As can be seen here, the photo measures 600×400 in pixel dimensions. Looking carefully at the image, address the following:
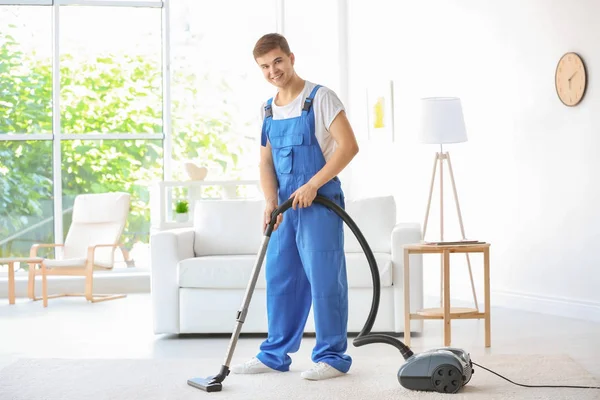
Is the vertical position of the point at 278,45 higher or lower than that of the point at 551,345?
higher

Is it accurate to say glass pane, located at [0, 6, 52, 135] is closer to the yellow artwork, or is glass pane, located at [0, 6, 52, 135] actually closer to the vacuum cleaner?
the yellow artwork

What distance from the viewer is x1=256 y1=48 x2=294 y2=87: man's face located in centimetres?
366

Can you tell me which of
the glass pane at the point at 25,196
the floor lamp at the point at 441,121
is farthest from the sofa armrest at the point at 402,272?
the glass pane at the point at 25,196

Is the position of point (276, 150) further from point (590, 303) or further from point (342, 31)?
point (342, 31)

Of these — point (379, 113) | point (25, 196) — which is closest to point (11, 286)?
point (25, 196)

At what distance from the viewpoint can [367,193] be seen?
8.02 m

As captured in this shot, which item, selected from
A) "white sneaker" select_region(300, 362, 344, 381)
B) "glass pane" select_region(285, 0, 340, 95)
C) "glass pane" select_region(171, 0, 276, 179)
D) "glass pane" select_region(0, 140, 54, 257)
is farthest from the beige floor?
"glass pane" select_region(285, 0, 340, 95)

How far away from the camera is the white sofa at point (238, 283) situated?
16.3ft

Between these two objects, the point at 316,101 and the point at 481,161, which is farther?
the point at 481,161

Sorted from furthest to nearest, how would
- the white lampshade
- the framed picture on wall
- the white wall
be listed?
the framed picture on wall
the white wall
the white lampshade

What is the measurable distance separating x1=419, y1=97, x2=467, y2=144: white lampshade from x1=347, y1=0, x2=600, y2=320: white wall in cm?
75

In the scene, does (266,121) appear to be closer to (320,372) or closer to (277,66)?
(277,66)

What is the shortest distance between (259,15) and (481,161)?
3044mm

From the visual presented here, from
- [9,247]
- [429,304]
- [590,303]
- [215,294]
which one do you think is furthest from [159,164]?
[590,303]
